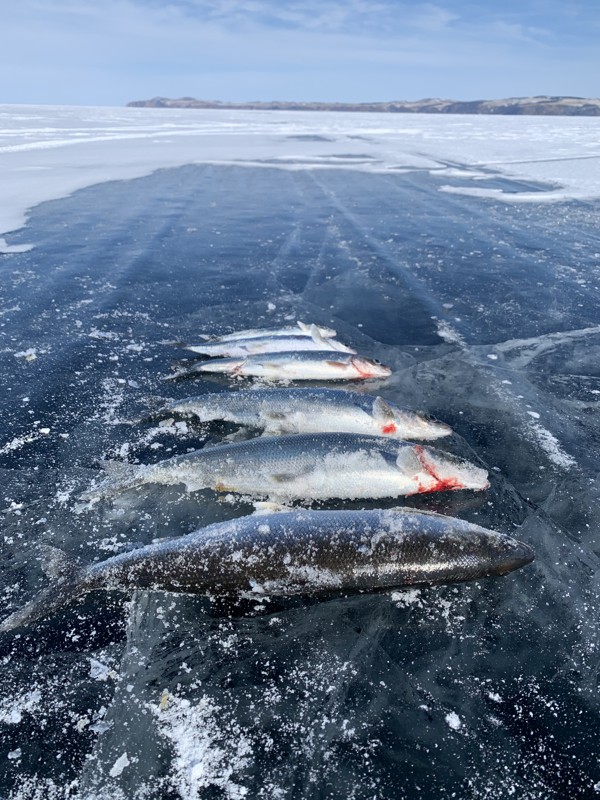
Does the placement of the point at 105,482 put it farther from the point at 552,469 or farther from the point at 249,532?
the point at 552,469

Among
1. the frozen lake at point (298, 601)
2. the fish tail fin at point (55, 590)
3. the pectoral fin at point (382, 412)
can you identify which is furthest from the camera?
the pectoral fin at point (382, 412)

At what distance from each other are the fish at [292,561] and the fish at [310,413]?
4.63ft

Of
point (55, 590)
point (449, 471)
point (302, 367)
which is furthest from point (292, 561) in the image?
point (302, 367)

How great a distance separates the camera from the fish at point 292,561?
9.77ft

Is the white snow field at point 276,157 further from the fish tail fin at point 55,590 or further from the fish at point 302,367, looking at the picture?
the fish tail fin at point 55,590

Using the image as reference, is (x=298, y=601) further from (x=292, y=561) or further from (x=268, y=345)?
(x=268, y=345)

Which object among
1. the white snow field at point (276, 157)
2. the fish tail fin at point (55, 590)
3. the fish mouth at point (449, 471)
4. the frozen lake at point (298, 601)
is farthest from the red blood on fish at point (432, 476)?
the white snow field at point (276, 157)

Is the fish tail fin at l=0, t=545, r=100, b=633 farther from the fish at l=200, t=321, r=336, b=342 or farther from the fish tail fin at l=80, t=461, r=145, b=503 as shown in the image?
the fish at l=200, t=321, r=336, b=342

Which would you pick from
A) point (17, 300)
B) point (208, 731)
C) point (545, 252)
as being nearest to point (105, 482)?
point (208, 731)

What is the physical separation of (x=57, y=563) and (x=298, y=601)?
1550mm

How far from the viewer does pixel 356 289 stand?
8.41 m

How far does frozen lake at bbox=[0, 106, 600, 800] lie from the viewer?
238cm

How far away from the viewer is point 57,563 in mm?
3211

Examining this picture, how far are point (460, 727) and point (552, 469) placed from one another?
248cm
